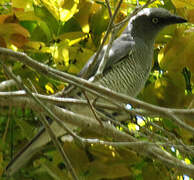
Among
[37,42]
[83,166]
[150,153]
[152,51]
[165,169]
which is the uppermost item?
[37,42]

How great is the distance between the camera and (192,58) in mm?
Answer: 1577

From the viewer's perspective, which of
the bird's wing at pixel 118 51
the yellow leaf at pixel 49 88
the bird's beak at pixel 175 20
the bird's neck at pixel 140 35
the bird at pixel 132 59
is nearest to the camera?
the yellow leaf at pixel 49 88

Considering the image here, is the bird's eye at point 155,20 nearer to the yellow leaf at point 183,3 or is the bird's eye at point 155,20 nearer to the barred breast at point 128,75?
the barred breast at point 128,75

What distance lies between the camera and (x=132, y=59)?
2.21 m

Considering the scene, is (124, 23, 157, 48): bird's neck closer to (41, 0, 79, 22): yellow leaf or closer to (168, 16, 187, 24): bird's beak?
(168, 16, 187, 24): bird's beak

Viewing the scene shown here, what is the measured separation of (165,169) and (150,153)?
35cm

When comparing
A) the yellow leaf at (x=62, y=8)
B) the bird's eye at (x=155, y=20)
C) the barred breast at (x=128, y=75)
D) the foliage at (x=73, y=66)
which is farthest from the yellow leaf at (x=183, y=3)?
the bird's eye at (x=155, y=20)

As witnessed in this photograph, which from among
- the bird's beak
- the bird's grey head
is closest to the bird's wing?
the bird's grey head

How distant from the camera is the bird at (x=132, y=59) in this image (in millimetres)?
1985

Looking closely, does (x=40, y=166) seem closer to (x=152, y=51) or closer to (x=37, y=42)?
(x=37, y=42)

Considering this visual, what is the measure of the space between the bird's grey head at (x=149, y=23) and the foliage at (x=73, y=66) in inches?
14.4

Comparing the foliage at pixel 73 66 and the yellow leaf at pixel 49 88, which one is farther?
the yellow leaf at pixel 49 88

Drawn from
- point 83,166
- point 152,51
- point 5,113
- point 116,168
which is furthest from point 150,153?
point 152,51

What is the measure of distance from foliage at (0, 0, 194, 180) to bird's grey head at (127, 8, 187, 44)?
37cm
